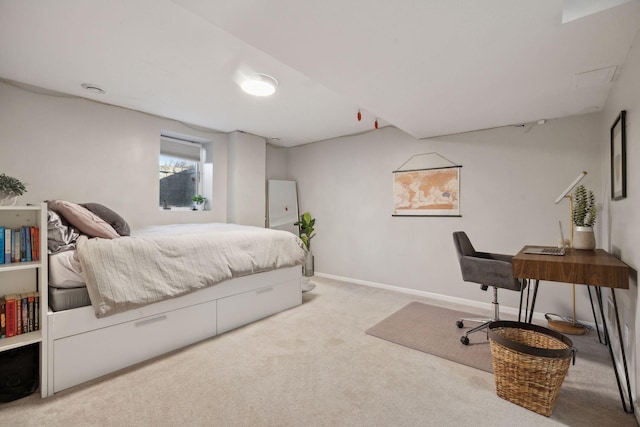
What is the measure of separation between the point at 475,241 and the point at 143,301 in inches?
138

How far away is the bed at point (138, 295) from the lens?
1.85 metres

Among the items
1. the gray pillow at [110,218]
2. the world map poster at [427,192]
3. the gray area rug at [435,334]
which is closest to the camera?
the gray area rug at [435,334]

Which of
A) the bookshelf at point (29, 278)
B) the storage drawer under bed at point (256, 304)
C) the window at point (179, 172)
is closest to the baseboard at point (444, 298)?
the storage drawer under bed at point (256, 304)

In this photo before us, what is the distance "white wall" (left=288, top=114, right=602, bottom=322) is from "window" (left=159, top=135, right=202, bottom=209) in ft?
5.72

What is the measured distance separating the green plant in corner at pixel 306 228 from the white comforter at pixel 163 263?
183 centimetres

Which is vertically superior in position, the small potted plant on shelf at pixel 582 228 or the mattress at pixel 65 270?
the small potted plant on shelf at pixel 582 228

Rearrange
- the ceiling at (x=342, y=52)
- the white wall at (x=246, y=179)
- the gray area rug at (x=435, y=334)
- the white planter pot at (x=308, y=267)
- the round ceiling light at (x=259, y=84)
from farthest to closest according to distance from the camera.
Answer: the white planter pot at (x=308, y=267), the white wall at (x=246, y=179), the round ceiling light at (x=259, y=84), the gray area rug at (x=435, y=334), the ceiling at (x=342, y=52)

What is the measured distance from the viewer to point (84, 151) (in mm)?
3104

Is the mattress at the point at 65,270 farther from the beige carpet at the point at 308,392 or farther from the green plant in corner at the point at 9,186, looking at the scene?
the beige carpet at the point at 308,392

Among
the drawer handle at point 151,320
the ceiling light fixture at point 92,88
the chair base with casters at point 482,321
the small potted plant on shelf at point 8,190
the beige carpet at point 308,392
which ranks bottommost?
the beige carpet at point 308,392

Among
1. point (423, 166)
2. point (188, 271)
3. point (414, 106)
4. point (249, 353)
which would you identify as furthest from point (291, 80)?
point (249, 353)

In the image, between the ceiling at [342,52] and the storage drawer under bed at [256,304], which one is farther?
the storage drawer under bed at [256,304]

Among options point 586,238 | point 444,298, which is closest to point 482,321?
point 444,298

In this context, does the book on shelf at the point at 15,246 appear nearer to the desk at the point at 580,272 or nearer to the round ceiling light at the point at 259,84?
the round ceiling light at the point at 259,84
